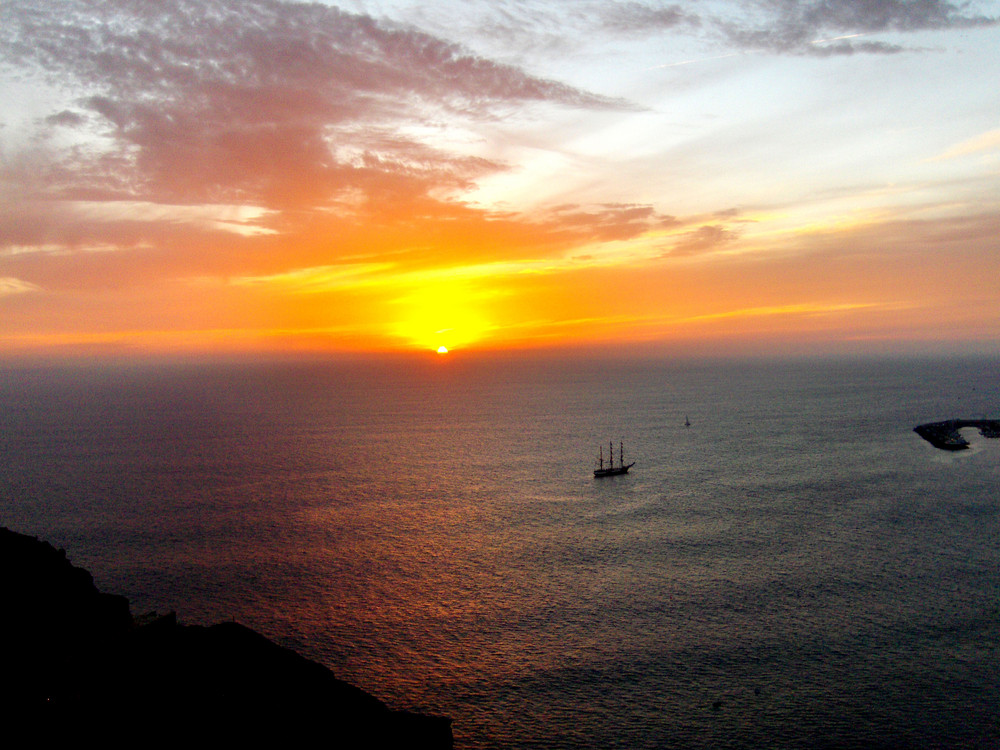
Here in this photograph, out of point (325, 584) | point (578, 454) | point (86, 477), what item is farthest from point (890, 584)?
point (86, 477)

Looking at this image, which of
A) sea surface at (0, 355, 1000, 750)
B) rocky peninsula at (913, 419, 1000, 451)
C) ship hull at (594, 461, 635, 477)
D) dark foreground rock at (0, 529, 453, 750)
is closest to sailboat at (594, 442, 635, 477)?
ship hull at (594, 461, 635, 477)

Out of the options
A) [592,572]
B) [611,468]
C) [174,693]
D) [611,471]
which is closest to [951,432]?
[611,468]

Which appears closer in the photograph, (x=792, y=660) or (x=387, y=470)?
(x=792, y=660)

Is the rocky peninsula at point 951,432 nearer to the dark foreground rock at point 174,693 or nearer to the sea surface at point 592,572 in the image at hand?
the sea surface at point 592,572

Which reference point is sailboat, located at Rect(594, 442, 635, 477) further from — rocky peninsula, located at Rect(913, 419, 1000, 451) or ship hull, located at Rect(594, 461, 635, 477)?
rocky peninsula, located at Rect(913, 419, 1000, 451)

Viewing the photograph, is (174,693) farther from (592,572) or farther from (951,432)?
(951,432)

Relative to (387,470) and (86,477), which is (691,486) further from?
(86,477)
